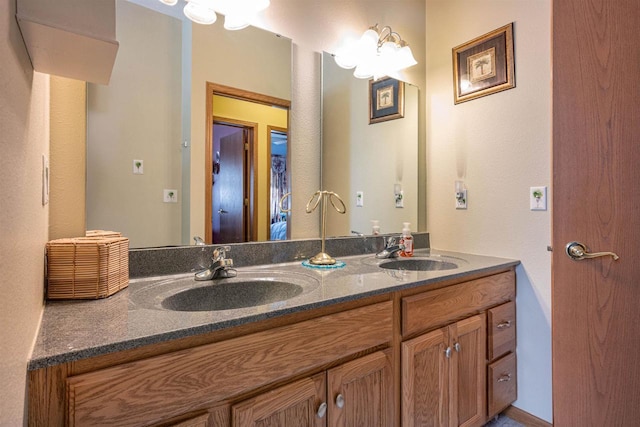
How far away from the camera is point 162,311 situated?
0.80 meters

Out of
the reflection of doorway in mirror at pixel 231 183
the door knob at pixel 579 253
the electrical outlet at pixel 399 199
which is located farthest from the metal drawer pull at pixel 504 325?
the reflection of doorway in mirror at pixel 231 183

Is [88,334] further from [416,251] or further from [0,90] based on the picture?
[416,251]

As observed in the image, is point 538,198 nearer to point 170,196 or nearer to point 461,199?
point 461,199

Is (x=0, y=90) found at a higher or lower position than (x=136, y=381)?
higher

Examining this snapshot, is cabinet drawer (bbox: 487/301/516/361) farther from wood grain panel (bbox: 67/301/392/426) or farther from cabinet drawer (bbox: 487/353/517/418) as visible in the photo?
wood grain panel (bbox: 67/301/392/426)

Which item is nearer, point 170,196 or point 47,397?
point 47,397

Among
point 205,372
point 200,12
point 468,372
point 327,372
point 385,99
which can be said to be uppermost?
point 200,12

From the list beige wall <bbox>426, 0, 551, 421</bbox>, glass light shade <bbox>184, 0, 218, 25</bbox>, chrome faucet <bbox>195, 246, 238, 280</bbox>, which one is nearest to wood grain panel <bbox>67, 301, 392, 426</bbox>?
chrome faucet <bbox>195, 246, 238, 280</bbox>

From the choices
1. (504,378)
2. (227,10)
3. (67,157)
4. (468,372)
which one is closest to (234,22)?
(227,10)

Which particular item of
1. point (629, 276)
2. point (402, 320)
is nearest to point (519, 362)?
point (629, 276)

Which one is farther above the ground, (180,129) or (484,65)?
(484,65)

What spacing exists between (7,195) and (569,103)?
152 cm

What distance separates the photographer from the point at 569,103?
1178 mm

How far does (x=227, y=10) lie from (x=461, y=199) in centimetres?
148
